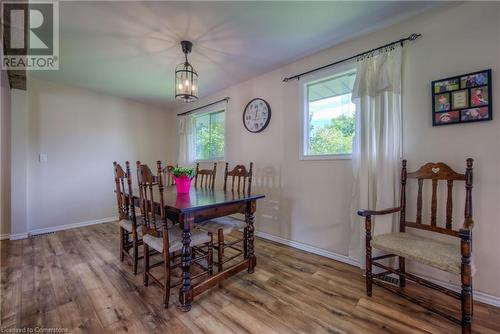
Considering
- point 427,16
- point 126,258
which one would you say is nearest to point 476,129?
point 427,16

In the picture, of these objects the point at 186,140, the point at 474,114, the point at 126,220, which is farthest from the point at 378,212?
the point at 186,140

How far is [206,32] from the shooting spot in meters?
2.18

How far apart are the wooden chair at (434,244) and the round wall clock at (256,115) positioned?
1.78 metres

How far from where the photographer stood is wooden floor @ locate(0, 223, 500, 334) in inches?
57.7

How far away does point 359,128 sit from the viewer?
2.17m

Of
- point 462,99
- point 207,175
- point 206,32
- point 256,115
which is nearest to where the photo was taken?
point 462,99

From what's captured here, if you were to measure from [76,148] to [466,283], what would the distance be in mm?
5001

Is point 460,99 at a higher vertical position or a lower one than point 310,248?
higher

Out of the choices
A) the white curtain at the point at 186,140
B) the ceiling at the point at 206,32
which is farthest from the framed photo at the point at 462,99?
the white curtain at the point at 186,140

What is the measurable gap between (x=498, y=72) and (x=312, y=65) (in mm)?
1582

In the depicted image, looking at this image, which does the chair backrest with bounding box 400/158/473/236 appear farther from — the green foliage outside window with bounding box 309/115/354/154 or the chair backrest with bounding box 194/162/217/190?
the chair backrest with bounding box 194/162/217/190

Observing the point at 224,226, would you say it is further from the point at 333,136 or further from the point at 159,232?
the point at 333,136

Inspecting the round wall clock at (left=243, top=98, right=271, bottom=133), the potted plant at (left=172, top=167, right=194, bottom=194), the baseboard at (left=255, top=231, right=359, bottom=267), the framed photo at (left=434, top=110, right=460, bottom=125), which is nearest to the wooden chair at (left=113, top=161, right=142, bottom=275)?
the potted plant at (left=172, top=167, right=194, bottom=194)

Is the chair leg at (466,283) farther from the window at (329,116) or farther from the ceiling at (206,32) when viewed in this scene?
the ceiling at (206,32)
